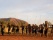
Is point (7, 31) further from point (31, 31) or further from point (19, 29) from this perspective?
point (31, 31)

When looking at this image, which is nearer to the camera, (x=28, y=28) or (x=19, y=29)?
(x=28, y=28)

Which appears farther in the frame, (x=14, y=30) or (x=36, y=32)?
(x=14, y=30)

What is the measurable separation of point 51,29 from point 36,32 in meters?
3.09

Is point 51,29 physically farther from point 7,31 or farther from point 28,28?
point 7,31

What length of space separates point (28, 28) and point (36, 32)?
6.51 feet

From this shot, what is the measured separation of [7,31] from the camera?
3594cm

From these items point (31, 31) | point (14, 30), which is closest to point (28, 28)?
point (31, 31)

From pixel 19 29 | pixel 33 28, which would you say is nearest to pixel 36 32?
pixel 33 28

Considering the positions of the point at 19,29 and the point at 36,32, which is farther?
the point at 19,29

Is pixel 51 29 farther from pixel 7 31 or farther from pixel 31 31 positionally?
pixel 7 31

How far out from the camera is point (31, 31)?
3359 cm

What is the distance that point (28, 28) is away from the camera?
33.3 meters

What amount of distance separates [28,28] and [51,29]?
4.66 m

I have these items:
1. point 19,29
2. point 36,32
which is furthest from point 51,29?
point 19,29
